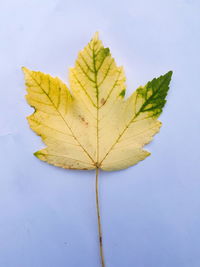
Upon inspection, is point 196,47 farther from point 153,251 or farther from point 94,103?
point 153,251

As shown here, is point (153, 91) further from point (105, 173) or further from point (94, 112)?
point (105, 173)

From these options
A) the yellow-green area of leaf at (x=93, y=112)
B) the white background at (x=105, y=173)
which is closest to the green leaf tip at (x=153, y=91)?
the yellow-green area of leaf at (x=93, y=112)

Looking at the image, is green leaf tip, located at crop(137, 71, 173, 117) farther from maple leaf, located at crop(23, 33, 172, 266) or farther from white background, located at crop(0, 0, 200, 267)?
white background, located at crop(0, 0, 200, 267)

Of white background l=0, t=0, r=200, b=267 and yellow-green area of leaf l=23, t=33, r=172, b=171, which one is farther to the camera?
white background l=0, t=0, r=200, b=267

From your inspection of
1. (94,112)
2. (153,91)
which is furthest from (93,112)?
(153,91)

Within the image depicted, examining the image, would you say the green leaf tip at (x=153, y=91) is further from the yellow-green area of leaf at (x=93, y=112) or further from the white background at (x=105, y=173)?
the white background at (x=105, y=173)

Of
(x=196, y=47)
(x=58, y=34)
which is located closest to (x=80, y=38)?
(x=58, y=34)

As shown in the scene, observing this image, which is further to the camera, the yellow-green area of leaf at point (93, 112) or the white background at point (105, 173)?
the white background at point (105, 173)

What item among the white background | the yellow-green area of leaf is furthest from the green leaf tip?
the white background
